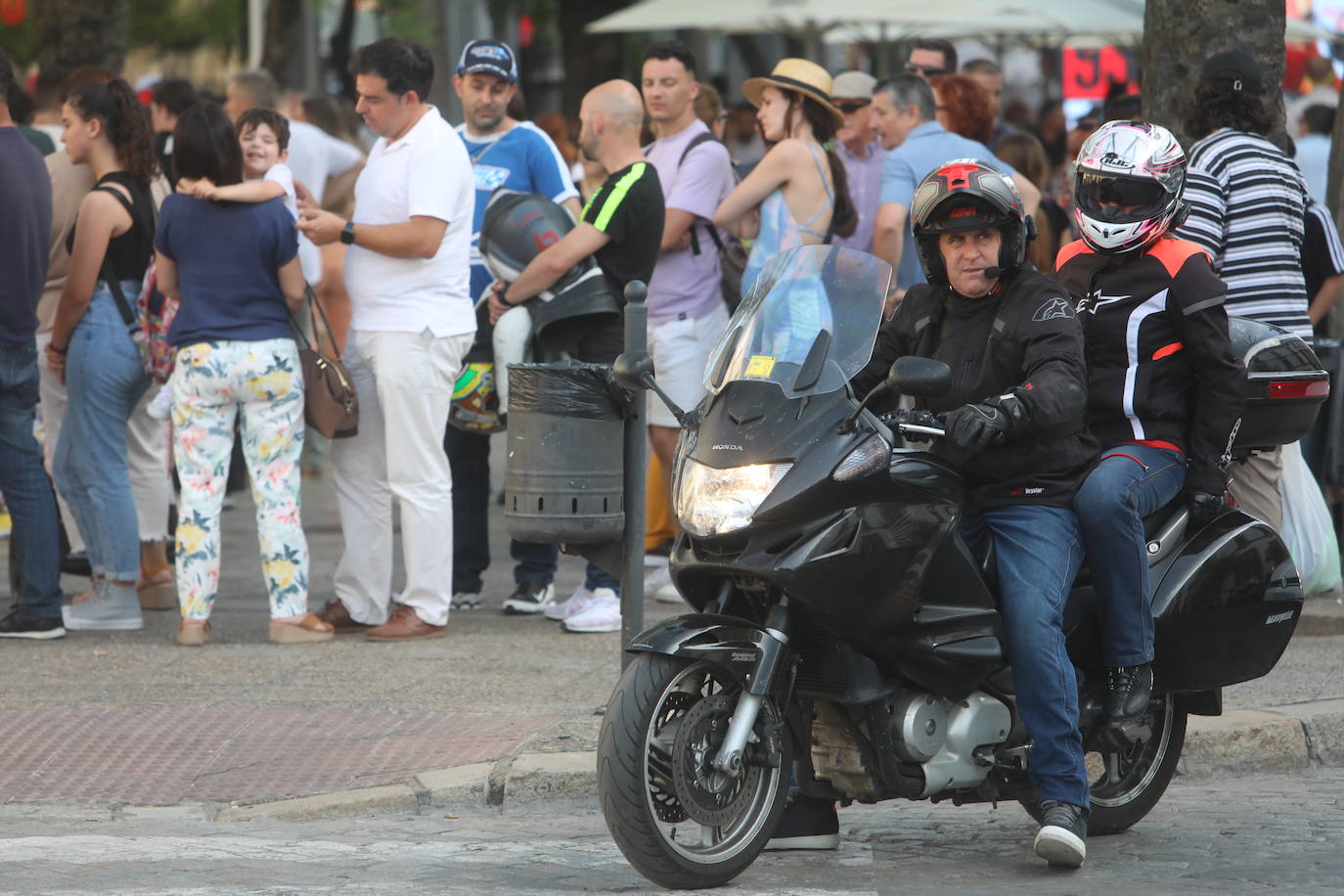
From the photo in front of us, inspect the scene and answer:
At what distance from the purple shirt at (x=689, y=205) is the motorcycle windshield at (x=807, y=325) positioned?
3.62m

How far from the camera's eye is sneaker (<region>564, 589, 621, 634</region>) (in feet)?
26.9

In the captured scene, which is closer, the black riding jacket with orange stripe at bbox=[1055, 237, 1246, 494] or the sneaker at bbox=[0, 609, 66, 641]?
the black riding jacket with orange stripe at bbox=[1055, 237, 1246, 494]

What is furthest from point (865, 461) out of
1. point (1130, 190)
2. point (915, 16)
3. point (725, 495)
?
point (915, 16)

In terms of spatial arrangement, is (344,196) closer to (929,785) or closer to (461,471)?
(461,471)

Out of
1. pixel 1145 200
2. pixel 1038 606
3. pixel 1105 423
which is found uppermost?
pixel 1145 200

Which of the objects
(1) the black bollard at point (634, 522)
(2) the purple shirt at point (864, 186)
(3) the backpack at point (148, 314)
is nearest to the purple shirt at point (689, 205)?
(2) the purple shirt at point (864, 186)

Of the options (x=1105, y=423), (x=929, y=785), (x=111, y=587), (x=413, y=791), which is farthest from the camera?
(x=111, y=587)

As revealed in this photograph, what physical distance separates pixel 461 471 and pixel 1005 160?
3818 millimetres

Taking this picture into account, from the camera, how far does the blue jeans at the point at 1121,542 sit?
5094 mm

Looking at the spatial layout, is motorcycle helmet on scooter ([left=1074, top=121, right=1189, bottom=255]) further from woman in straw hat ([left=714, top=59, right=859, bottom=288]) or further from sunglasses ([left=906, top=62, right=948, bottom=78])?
sunglasses ([left=906, top=62, right=948, bottom=78])

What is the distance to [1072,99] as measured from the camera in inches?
830

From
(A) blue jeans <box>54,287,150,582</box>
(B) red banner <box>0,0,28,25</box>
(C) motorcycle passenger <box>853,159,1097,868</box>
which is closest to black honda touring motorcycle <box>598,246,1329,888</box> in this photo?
(C) motorcycle passenger <box>853,159,1097,868</box>

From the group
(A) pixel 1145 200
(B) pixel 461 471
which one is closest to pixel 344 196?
(B) pixel 461 471

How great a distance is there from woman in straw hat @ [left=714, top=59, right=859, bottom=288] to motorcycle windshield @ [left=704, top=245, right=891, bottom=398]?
3299mm
